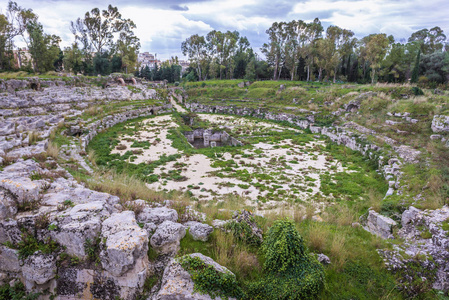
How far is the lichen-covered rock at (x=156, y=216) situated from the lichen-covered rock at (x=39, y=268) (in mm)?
1586

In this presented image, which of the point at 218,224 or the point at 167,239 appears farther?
the point at 218,224

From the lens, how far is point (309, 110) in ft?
84.8

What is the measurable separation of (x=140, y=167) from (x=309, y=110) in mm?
20493

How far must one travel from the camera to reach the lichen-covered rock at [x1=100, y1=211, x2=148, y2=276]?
341 centimetres

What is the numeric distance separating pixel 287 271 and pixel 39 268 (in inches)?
157

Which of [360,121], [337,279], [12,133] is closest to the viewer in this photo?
[337,279]

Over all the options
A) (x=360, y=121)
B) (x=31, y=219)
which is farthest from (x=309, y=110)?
(x=31, y=219)

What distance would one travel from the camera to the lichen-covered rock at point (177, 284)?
3199 mm

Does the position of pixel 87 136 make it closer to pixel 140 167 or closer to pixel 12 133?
pixel 12 133

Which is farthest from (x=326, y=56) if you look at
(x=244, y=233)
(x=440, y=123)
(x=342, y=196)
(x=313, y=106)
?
(x=244, y=233)

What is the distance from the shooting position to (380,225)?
6.62m

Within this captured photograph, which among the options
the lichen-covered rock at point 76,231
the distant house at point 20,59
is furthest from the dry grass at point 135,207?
the distant house at point 20,59

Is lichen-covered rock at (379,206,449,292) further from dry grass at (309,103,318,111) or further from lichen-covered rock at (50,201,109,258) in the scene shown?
dry grass at (309,103,318,111)

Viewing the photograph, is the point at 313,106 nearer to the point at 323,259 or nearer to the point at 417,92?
the point at 417,92
